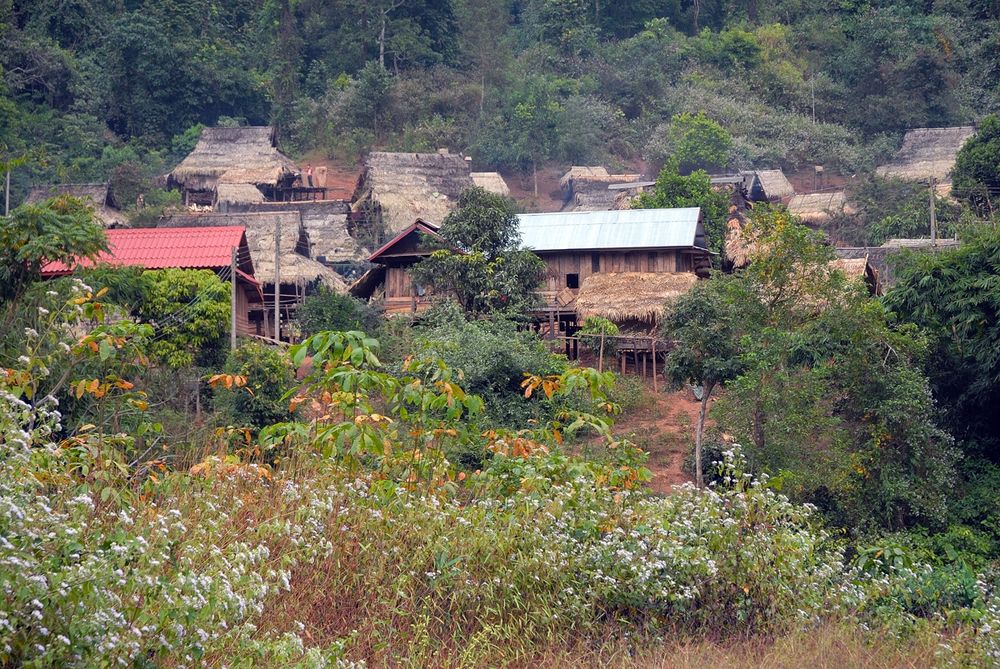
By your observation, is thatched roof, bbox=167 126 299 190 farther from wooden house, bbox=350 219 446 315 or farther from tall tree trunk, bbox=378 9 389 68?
wooden house, bbox=350 219 446 315

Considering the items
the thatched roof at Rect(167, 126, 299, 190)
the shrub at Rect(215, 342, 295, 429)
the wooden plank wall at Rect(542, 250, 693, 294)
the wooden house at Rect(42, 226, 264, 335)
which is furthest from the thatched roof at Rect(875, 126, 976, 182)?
the shrub at Rect(215, 342, 295, 429)

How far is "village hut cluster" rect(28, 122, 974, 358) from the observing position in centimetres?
2309

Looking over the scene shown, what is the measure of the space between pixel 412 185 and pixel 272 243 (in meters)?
7.86

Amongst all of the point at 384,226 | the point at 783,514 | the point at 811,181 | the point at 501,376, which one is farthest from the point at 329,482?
the point at 811,181

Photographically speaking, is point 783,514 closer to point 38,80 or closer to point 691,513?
point 691,513

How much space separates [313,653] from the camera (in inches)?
179

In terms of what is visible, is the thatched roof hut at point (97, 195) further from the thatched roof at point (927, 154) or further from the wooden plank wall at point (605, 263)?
the thatched roof at point (927, 154)

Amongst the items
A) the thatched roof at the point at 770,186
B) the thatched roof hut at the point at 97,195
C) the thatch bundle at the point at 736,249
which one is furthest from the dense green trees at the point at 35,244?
the thatched roof at the point at 770,186

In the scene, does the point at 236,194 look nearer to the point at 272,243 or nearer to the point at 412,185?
the point at 412,185

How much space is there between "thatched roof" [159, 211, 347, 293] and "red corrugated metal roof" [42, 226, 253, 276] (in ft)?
15.5

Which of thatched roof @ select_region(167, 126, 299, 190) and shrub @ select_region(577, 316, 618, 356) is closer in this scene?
shrub @ select_region(577, 316, 618, 356)

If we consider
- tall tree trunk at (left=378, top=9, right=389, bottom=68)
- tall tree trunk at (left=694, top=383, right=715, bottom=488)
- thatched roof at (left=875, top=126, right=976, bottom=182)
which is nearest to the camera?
tall tree trunk at (left=694, top=383, right=715, bottom=488)

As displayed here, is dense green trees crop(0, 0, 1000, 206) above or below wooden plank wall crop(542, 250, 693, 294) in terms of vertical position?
above

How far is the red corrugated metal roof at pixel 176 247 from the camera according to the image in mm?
22359
